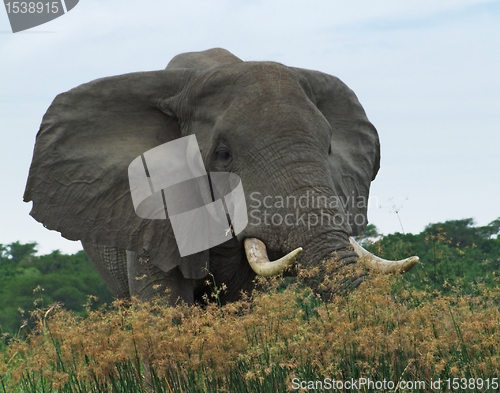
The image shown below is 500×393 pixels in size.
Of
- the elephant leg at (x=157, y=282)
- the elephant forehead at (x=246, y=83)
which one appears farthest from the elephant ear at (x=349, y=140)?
the elephant leg at (x=157, y=282)

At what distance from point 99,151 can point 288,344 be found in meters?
3.45

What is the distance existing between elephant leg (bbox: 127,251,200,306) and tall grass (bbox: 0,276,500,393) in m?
2.12

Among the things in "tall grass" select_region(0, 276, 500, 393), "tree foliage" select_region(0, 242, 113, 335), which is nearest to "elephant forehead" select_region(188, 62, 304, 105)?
"tall grass" select_region(0, 276, 500, 393)

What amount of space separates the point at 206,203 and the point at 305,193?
103 cm

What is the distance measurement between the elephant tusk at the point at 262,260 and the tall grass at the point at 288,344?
92 centimetres

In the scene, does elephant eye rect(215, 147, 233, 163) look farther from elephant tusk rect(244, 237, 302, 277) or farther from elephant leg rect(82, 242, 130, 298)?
elephant leg rect(82, 242, 130, 298)

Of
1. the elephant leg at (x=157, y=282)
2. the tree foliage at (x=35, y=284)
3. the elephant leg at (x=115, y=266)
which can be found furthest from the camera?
the tree foliage at (x=35, y=284)

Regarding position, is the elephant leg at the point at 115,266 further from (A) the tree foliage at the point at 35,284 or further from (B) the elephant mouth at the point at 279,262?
(A) the tree foliage at the point at 35,284

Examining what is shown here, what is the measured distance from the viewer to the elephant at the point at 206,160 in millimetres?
5637

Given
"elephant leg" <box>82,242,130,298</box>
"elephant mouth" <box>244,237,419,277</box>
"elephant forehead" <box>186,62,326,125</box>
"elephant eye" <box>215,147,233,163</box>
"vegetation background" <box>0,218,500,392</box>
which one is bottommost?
"vegetation background" <box>0,218,500,392</box>

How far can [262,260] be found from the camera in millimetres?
5422

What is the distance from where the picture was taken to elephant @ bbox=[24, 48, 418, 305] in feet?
18.5

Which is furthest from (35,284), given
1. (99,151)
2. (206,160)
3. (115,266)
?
(206,160)

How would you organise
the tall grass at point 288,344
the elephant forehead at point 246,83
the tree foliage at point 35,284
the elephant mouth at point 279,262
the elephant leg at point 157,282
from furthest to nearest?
1. the tree foliage at point 35,284
2. the elephant leg at point 157,282
3. the elephant forehead at point 246,83
4. the elephant mouth at point 279,262
5. the tall grass at point 288,344
